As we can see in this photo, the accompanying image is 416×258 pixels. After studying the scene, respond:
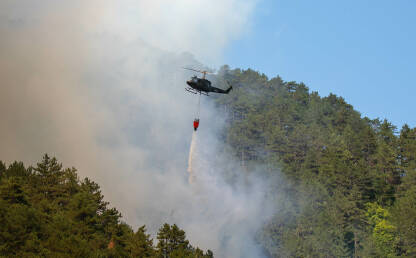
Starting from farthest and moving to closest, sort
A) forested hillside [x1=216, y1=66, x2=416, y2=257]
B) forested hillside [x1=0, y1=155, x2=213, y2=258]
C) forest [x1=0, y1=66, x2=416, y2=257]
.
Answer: forested hillside [x1=216, y1=66, x2=416, y2=257]
forest [x1=0, y1=66, x2=416, y2=257]
forested hillside [x1=0, y1=155, x2=213, y2=258]

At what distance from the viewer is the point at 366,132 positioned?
119 meters

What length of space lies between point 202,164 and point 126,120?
17525 millimetres

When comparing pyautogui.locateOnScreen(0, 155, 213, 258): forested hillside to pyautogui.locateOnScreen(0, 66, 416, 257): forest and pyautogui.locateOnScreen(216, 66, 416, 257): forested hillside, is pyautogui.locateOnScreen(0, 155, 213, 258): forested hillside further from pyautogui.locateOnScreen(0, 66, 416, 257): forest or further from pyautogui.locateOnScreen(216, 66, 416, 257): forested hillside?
pyautogui.locateOnScreen(216, 66, 416, 257): forested hillside

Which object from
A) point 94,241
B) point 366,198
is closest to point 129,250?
point 94,241

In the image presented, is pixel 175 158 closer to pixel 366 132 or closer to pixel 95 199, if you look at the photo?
pixel 366 132

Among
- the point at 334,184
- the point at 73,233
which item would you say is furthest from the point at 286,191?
the point at 73,233

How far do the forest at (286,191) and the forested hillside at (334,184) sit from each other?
0.18m

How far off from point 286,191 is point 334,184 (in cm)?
930

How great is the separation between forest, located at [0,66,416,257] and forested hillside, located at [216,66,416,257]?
18cm

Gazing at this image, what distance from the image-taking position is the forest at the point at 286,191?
58.2 meters

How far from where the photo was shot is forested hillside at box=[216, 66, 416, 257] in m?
97.7

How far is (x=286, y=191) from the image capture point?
11131 cm

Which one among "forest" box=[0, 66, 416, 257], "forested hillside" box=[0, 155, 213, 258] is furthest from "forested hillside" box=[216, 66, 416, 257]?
"forested hillside" box=[0, 155, 213, 258]

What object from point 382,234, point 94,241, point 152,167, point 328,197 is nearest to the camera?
point 94,241
